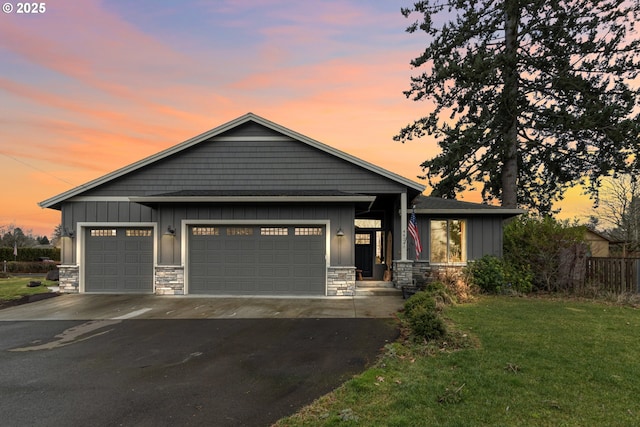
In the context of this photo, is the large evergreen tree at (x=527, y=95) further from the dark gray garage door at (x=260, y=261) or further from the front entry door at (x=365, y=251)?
the dark gray garage door at (x=260, y=261)

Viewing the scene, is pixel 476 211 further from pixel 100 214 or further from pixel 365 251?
pixel 100 214

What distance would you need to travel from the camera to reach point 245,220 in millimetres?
11016

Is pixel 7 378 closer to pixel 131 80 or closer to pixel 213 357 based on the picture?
pixel 213 357

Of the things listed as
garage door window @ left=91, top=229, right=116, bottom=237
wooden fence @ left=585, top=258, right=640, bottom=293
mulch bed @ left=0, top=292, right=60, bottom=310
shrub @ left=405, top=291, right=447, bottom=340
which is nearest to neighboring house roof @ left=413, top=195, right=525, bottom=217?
wooden fence @ left=585, top=258, right=640, bottom=293

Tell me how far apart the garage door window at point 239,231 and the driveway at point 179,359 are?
255 centimetres

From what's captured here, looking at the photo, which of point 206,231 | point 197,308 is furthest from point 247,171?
point 197,308

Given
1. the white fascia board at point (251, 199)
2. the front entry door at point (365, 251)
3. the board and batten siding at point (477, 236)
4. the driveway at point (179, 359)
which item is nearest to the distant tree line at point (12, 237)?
the white fascia board at point (251, 199)

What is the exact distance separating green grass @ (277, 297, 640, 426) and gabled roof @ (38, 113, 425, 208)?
633 centimetres

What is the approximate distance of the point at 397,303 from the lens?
9414mm

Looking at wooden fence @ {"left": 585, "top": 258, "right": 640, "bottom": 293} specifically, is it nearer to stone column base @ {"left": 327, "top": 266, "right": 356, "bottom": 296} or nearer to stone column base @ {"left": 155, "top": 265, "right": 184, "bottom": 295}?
stone column base @ {"left": 327, "top": 266, "right": 356, "bottom": 296}

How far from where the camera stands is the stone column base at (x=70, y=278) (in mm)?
11508

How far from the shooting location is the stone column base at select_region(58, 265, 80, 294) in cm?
1151

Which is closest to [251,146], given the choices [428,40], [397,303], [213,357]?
[397,303]

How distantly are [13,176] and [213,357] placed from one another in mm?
19899
